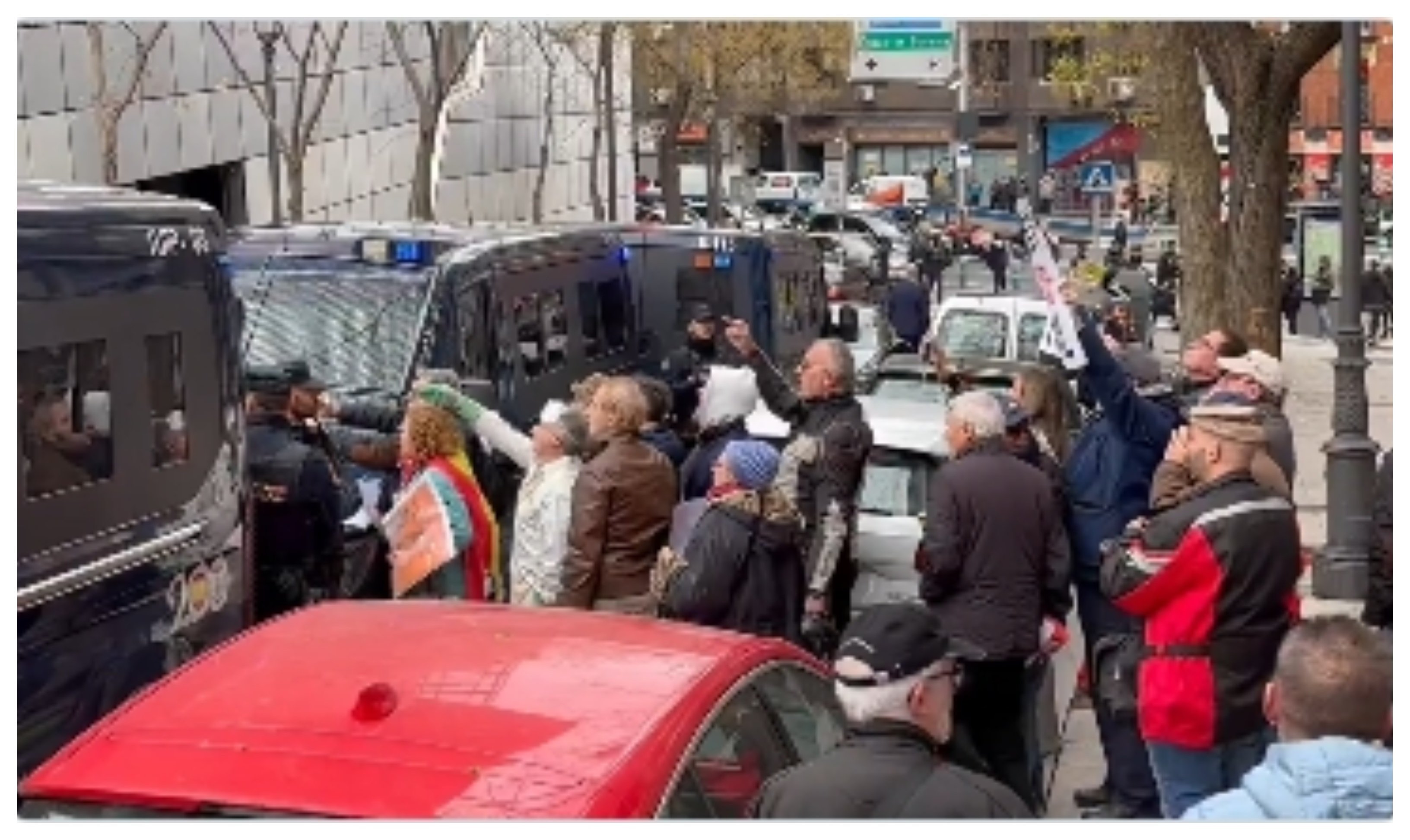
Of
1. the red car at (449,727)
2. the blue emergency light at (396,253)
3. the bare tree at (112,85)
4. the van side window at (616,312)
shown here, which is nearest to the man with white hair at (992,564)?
the red car at (449,727)

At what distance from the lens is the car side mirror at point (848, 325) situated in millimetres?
26528

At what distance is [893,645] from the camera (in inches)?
194

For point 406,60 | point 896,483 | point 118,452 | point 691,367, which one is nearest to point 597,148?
point 406,60

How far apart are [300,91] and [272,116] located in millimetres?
1396

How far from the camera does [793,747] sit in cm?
560

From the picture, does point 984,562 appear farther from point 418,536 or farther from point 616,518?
point 418,536

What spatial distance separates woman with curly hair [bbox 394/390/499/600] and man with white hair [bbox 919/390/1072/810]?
2.08 m

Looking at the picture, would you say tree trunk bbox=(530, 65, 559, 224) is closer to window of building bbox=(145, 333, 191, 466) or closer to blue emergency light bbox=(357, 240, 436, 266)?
blue emergency light bbox=(357, 240, 436, 266)

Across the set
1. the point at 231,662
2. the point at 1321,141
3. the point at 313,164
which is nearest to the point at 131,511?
the point at 231,662

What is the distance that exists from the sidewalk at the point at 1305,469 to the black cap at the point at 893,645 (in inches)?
88.7

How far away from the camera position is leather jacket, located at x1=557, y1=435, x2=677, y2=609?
860 centimetres

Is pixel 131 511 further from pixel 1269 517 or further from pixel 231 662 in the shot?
pixel 1269 517

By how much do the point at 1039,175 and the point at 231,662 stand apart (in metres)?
60.1

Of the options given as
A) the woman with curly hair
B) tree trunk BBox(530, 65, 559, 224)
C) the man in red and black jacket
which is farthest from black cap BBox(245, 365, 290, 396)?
tree trunk BBox(530, 65, 559, 224)
